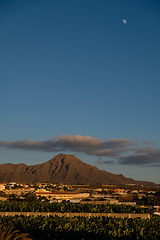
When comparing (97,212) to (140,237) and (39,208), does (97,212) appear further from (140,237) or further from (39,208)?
(140,237)

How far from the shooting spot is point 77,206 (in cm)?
3212

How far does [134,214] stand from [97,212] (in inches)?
169

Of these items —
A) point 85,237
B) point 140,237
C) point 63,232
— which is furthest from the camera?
point 63,232

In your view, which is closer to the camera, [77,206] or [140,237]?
[140,237]

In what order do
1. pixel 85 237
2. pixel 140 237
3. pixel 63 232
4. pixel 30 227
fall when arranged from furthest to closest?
pixel 30 227
pixel 63 232
pixel 85 237
pixel 140 237

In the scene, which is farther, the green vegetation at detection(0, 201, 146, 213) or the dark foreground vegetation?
the green vegetation at detection(0, 201, 146, 213)

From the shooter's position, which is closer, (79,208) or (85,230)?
(85,230)

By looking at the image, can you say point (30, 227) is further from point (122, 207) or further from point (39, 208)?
point (122, 207)

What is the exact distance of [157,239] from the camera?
1683 centimetres

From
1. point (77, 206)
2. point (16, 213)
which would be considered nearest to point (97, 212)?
point (77, 206)

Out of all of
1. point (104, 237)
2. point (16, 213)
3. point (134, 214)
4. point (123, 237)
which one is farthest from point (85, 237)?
point (16, 213)

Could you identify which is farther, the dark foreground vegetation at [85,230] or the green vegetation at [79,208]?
the green vegetation at [79,208]

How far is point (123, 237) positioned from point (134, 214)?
1196 cm

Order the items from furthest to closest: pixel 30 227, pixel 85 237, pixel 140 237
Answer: pixel 30 227
pixel 85 237
pixel 140 237
